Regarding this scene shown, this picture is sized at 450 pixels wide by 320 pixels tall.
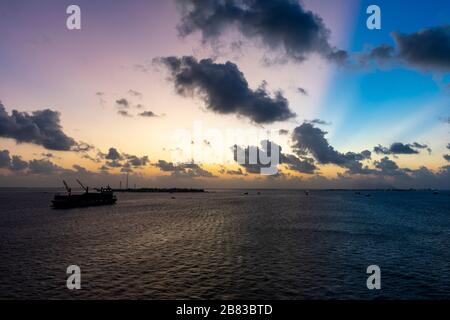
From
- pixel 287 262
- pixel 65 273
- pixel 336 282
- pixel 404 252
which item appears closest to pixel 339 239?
pixel 404 252

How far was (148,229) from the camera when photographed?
70.9 meters

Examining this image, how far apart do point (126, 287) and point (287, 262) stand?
19226mm

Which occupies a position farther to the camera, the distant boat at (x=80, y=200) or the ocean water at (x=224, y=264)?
the distant boat at (x=80, y=200)

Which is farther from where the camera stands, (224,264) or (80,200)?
(80,200)

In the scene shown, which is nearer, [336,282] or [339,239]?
[336,282]

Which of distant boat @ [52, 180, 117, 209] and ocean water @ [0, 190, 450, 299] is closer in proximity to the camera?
ocean water @ [0, 190, 450, 299]

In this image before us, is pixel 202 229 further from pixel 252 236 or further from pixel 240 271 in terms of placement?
pixel 240 271

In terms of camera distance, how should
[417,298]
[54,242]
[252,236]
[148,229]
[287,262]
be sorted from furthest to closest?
[148,229]
[252,236]
[54,242]
[287,262]
[417,298]

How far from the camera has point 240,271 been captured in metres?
35.1
